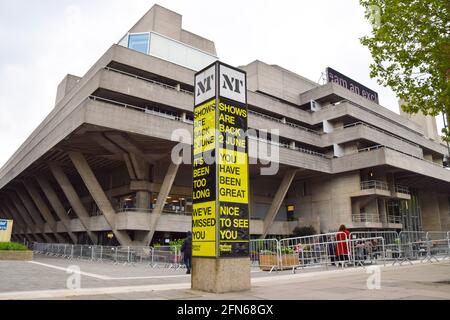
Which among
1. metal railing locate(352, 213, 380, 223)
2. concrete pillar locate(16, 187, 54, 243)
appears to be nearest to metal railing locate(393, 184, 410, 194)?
metal railing locate(352, 213, 380, 223)

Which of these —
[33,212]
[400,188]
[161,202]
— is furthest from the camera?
[400,188]

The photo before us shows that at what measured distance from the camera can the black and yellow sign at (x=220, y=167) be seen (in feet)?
30.2

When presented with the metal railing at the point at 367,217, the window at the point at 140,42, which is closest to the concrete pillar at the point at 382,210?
the metal railing at the point at 367,217

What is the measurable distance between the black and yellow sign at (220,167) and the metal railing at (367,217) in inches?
1427

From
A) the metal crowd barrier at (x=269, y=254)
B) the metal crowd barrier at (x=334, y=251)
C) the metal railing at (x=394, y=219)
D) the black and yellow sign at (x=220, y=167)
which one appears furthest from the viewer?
the metal railing at (x=394, y=219)

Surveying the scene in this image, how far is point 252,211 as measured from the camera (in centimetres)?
4594

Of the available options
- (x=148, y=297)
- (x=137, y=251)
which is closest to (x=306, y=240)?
(x=148, y=297)

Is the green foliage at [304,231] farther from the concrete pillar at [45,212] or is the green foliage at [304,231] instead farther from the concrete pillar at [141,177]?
the concrete pillar at [45,212]

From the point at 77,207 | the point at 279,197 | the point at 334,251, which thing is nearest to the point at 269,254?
the point at 334,251

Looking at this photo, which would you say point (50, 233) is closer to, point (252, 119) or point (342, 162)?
point (252, 119)

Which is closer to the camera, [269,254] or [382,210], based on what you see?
[269,254]

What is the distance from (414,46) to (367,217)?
35.0m

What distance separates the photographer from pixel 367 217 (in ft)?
141

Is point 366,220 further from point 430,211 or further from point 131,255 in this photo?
point 131,255
